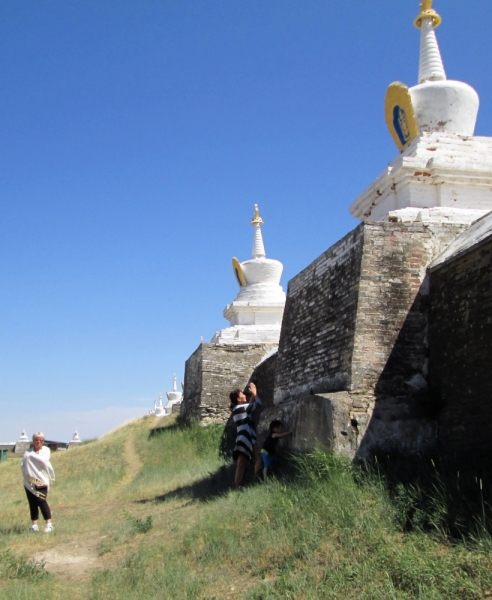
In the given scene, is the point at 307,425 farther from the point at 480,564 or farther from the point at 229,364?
the point at 229,364

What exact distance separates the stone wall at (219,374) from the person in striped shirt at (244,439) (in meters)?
6.95

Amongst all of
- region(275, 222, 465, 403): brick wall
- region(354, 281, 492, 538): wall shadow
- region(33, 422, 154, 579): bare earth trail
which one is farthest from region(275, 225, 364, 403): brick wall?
region(33, 422, 154, 579): bare earth trail

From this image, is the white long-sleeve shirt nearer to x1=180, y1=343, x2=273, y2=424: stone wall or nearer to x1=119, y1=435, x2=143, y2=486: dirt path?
x1=119, y1=435, x2=143, y2=486: dirt path

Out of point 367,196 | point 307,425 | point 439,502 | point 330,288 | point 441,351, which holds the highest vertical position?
point 367,196

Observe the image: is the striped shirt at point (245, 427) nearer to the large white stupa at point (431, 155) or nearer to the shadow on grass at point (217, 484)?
the shadow on grass at point (217, 484)

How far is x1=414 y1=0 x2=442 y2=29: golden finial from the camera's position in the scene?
13.9 m

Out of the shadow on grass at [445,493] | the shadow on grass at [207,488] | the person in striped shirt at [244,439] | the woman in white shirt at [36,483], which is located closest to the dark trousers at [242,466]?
the person in striped shirt at [244,439]

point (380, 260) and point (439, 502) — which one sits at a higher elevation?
point (380, 260)

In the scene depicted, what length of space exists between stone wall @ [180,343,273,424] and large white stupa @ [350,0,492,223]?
223 inches

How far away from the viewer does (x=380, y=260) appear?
823 centimetres

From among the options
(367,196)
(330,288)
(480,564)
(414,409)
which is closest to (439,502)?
(480,564)

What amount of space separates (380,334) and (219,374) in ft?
30.5

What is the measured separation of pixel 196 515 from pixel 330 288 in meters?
3.71

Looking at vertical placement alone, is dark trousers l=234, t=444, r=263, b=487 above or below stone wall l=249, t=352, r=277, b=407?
below
